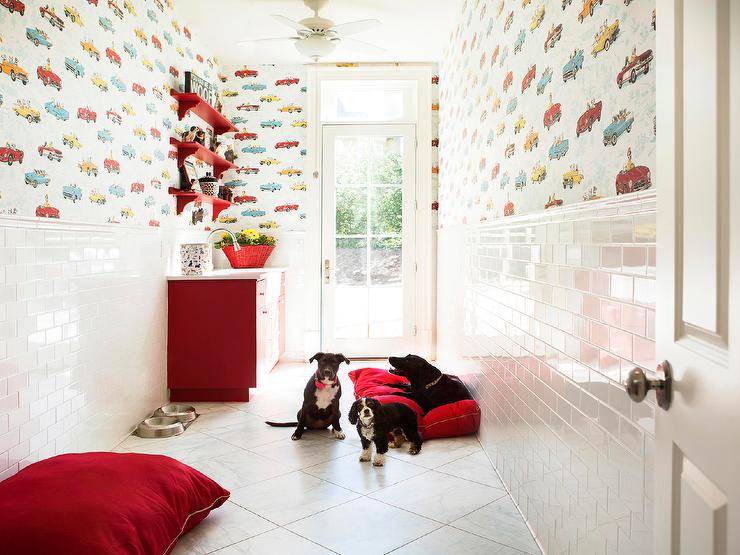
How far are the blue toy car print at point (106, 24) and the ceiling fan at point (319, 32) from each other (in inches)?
44.3

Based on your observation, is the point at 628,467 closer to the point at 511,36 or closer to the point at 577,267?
the point at 577,267

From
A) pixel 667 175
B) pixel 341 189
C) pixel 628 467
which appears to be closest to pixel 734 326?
pixel 667 175

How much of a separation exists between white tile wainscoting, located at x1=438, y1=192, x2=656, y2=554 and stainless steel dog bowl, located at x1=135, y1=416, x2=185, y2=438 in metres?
1.78

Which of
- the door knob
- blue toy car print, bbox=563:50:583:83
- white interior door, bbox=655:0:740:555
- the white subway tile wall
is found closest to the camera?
white interior door, bbox=655:0:740:555

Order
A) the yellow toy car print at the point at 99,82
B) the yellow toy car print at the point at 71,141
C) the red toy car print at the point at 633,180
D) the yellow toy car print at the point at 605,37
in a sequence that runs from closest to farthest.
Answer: the red toy car print at the point at 633,180 → the yellow toy car print at the point at 605,37 → the yellow toy car print at the point at 71,141 → the yellow toy car print at the point at 99,82

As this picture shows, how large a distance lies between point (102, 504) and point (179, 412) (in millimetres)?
1997

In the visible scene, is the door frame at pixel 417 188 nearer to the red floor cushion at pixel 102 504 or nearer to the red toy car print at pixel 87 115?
the red toy car print at pixel 87 115

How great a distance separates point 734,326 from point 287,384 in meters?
4.30

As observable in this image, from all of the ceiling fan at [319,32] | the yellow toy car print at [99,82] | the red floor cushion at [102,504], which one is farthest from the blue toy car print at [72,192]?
the ceiling fan at [319,32]

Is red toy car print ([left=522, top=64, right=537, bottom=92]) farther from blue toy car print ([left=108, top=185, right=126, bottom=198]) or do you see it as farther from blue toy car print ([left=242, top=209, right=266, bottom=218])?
blue toy car print ([left=242, top=209, right=266, bottom=218])

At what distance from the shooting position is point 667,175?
960 mm

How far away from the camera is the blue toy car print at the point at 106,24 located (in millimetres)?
3189

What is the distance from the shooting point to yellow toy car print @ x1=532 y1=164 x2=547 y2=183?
225cm

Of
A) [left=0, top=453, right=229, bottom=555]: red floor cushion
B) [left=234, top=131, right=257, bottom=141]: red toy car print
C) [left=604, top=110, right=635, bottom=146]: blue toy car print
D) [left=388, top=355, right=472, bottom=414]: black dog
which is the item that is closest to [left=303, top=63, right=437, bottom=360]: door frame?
[left=234, top=131, right=257, bottom=141]: red toy car print
